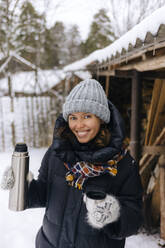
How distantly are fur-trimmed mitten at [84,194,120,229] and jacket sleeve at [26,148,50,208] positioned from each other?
1.63ft

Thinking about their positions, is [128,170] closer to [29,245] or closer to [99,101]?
[99,101]

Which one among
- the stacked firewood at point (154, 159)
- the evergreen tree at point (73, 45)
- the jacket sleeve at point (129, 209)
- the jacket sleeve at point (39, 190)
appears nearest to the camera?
the jacket sleeve at point (129, 209)

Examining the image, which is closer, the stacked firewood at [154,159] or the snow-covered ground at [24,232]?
the snow-covered ground at [24,232]

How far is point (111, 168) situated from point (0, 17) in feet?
27.3

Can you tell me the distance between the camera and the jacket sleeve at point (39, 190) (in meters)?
1.34

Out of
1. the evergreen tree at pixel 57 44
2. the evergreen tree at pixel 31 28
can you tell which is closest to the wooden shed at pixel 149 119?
the evergreen tree at pixel 31 28

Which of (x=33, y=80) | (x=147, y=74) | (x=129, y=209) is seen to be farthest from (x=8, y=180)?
(x=33, y=80)

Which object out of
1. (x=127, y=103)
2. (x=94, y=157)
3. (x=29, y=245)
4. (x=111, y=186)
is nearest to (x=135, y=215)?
(x=111, y=186)

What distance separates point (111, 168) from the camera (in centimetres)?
116

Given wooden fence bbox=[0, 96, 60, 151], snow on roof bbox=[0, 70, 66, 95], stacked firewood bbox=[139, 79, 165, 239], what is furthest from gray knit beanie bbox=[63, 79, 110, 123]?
wooden fence bbox=[0, 96, 60, 151]

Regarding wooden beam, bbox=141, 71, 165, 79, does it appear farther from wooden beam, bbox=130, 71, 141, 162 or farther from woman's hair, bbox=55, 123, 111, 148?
woman's hair, bbox=55, 123, 111, 148

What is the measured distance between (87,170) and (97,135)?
0.78ft

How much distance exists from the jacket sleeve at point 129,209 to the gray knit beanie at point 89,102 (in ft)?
1.24

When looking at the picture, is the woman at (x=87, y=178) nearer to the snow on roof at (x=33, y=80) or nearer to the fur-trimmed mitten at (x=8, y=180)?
the fur-trimmed mitten at (x=8, y=180)
